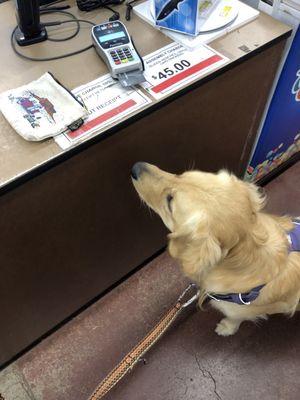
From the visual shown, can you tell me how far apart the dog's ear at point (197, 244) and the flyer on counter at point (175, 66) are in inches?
16.1

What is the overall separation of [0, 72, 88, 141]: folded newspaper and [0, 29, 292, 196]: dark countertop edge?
2.6 inches

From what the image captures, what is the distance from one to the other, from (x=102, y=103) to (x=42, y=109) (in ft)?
0.58

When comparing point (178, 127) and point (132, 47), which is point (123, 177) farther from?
point (132, 47)

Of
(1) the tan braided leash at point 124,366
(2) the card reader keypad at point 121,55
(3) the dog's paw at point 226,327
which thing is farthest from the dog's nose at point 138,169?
(3) the dog's paw at point 226,327

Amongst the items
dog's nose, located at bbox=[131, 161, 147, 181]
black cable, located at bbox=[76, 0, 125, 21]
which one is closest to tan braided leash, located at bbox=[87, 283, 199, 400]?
dog's nose, located at bbox=[131, 161, 147, 181]

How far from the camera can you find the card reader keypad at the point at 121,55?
1173 mm

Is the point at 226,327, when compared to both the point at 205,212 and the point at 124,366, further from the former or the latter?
the point at 205,212

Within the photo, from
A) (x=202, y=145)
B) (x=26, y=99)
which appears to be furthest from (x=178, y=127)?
(x=26, y=99)

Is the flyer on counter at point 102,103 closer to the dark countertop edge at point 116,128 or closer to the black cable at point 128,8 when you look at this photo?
the dark countertop edge at point 116,128

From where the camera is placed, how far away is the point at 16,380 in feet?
5.40

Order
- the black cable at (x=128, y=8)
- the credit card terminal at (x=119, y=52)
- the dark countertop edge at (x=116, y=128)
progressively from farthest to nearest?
the black cable at (x=128, y=8), the credit card terminal at (x=119, y=52), the dark countertop edge at (x=116, y=128)

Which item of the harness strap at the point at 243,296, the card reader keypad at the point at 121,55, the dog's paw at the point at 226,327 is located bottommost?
the dog's paw at the point at 226,327

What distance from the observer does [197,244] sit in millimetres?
1071

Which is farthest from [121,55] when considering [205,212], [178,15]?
[205,212]
